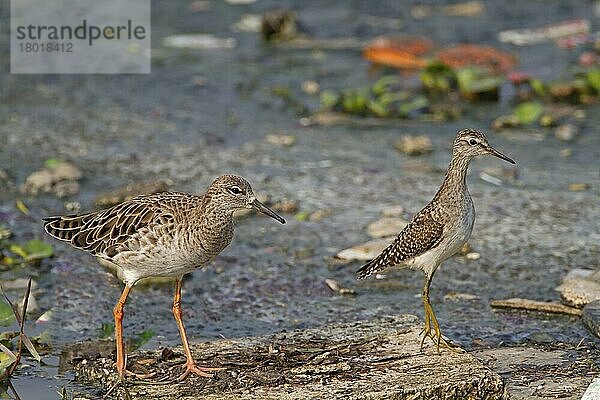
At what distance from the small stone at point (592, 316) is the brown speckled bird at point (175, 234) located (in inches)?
A: 83.0

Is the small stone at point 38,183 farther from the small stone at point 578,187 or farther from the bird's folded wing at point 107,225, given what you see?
the small stone at point 578,187

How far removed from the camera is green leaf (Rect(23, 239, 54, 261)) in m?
8.76

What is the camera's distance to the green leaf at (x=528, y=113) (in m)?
11.4

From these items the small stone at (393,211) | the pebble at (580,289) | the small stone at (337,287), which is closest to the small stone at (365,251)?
the small stone at (337,287)

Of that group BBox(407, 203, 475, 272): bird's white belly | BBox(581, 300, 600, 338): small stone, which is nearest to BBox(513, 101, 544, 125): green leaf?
BBox(581, 300, 600, 338): small stone

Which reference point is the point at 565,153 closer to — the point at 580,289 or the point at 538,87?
the point at 538,87

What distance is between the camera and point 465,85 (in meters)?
12.2

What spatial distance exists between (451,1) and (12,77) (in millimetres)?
6136

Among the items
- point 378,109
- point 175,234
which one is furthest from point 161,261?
point 378,109

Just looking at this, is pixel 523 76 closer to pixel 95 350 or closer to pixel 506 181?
pixel 506 181

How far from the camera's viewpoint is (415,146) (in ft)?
35.7

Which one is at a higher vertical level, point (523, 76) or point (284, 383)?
point (523, 76)

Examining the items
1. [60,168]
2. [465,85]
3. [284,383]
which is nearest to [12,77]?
[60,168]

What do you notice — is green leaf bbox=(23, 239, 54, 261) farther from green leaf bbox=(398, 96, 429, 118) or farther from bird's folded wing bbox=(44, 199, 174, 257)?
green leaf bbox=(398, 96, 429, 118)
